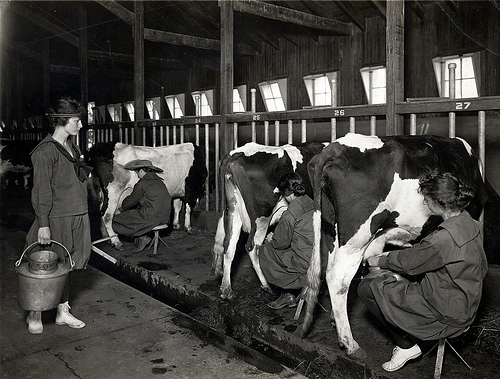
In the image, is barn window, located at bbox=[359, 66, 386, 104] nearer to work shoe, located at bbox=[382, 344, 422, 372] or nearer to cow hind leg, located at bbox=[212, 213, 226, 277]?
cow hind leg, located at bbox=[212, 213, 226, 277]

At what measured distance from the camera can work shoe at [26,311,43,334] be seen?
12.5 ft

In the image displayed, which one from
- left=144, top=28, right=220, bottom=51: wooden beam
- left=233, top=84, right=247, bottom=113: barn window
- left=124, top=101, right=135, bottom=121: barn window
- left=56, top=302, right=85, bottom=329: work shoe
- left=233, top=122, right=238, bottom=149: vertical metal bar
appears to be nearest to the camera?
left=56, top=302, right=85, bottom=329: work shoe

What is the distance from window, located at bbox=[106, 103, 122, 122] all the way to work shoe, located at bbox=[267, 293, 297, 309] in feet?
62.6

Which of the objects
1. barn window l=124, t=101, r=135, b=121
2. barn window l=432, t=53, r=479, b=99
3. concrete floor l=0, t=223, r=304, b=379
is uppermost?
barn window l=124, t=101, r=135, b=121

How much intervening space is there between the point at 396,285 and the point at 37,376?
2411 mm

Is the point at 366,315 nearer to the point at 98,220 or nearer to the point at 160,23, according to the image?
the point at 98,220

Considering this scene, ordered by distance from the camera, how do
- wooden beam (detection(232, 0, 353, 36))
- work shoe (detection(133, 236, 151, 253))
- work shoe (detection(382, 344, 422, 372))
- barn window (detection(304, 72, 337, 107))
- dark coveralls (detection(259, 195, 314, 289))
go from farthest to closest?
barn window (detection(304, 72, 337, 107)) < wooden beam (detection(232, 0, 353, 36)) < work shoe (detection(133, 236, 151, 253)) < dark coveralls (detection(259, 195, 314, 289)) < work shoe (detection(382, 344, 422, 372))

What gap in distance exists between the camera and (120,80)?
21.4 m

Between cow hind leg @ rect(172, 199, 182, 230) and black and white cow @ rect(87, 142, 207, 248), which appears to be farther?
cow hind leg @ rect(172, 199, 182, 230)

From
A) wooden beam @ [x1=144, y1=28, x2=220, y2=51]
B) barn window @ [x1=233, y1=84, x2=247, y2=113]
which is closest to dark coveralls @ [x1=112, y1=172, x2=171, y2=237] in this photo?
wooden beam @ [x1=144, y1=28, x2=220, y2=51]

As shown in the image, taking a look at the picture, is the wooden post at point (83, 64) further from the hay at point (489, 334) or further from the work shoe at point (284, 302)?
the hay at point (489, 334)

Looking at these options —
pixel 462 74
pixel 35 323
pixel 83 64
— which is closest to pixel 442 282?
pixel 35 323

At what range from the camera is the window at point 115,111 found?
22087 mm

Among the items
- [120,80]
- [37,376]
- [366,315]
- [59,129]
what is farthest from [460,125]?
[120,80]
